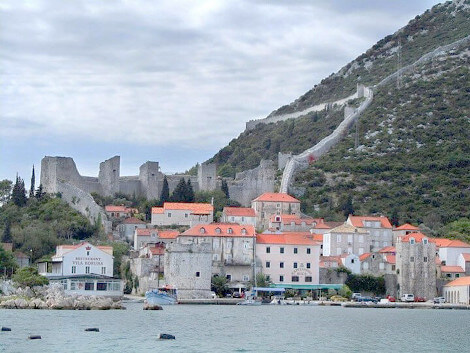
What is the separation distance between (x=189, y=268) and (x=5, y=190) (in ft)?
101

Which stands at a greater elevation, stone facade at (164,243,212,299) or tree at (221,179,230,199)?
tree at (221,179,230,199)

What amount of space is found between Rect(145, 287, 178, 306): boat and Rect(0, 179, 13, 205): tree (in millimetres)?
28594

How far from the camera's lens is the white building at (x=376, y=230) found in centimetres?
8969

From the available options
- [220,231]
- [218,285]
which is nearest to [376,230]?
[220,231]

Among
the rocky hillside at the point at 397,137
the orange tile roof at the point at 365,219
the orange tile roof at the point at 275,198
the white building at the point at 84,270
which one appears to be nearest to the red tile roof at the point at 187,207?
the orange tile roof at the point at 275,198

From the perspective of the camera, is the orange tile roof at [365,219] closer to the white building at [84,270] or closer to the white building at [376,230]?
the white building at [376,230]

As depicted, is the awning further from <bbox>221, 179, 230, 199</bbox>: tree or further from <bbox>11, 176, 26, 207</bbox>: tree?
<bbox>11, 176, 26, 207</bbox>: tree

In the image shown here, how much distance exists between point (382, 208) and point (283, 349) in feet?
176

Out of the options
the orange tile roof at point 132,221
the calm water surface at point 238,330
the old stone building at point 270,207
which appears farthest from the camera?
the old stone building at point 270,207

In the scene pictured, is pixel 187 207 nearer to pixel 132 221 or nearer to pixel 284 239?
pixel 132 221

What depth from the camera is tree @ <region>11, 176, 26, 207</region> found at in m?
97.6

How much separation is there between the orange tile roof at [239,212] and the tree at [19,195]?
16.3m

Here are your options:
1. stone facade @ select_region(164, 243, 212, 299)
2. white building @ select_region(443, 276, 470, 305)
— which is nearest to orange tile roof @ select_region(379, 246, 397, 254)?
white building @ select_region(443, 276, 470, 305)

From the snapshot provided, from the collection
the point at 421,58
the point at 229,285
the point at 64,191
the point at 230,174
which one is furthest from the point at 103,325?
the point at 421,58
